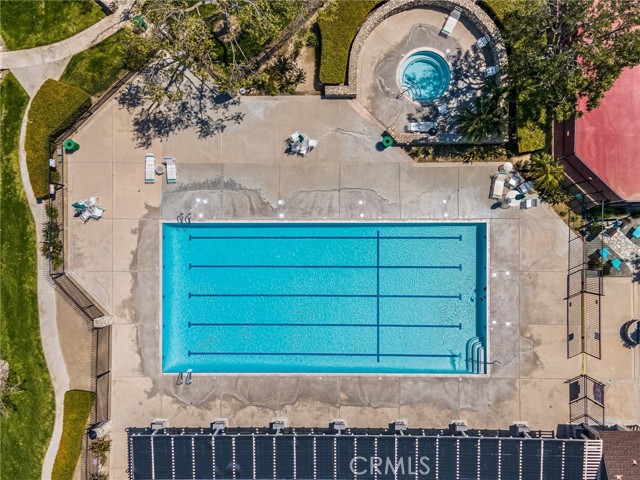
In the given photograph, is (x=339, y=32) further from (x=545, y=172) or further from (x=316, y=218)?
(x=545, y=172)

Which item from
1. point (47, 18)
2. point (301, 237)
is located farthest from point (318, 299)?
point (47, 18)

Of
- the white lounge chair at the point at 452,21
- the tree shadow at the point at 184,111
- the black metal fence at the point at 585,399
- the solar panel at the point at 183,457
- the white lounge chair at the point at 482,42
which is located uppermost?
the white lounge chair at the point at 452,21

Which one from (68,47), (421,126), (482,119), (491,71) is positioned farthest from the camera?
(68,47)

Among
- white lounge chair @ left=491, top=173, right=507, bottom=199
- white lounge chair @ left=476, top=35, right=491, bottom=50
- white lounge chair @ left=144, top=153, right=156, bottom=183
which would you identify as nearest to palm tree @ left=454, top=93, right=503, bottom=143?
white lounge chair @ left=491, top=173, right=507, bottom=199

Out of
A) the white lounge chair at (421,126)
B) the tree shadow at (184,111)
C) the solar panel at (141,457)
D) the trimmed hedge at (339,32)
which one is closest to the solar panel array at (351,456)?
the solar panel at (141,457)

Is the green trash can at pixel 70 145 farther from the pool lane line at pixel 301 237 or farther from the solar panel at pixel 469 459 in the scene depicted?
→ the solar panel at pixel 469 459
